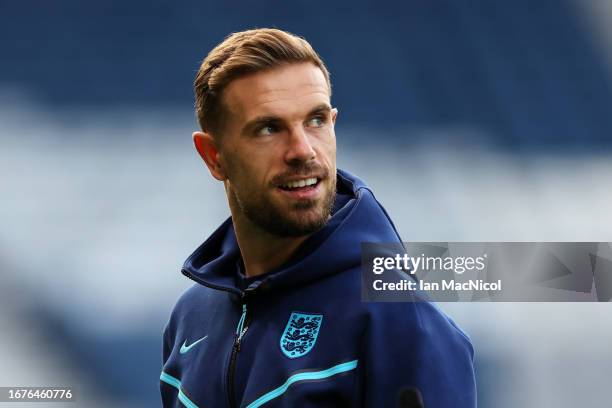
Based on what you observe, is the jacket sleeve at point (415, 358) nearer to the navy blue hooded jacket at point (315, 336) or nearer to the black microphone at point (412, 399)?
the navy blue hooded jacket at point (315, 336)

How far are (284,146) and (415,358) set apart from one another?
29cm

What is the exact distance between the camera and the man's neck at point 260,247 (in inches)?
47.1

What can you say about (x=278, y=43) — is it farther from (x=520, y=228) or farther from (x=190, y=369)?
(x=520, y=228)

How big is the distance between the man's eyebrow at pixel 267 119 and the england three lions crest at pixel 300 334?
0.23m

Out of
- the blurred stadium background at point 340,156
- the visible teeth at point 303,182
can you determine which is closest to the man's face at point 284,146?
the visible teeth at point 303,182

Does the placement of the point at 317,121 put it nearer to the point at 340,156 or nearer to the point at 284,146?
the point at 284,146

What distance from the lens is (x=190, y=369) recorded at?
1238mm

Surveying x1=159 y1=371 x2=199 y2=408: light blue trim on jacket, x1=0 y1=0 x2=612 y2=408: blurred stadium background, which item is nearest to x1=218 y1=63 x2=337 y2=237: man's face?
x1=159 y1=371 x2=199 y2=408: light blue trim on jacket

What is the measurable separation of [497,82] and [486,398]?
1.03 meters

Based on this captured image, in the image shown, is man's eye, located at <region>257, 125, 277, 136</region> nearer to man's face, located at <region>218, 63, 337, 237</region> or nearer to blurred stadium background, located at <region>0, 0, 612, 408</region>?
man's face, located at <region>218, 63, 337, 237</region>

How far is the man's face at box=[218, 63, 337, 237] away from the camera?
3.68 ft

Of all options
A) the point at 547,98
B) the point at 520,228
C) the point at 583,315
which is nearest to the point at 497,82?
the point at 547,98

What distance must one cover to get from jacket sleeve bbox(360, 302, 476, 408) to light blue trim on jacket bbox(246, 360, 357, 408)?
0.07 feet

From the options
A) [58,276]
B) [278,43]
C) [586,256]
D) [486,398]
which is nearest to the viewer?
[278,43]
